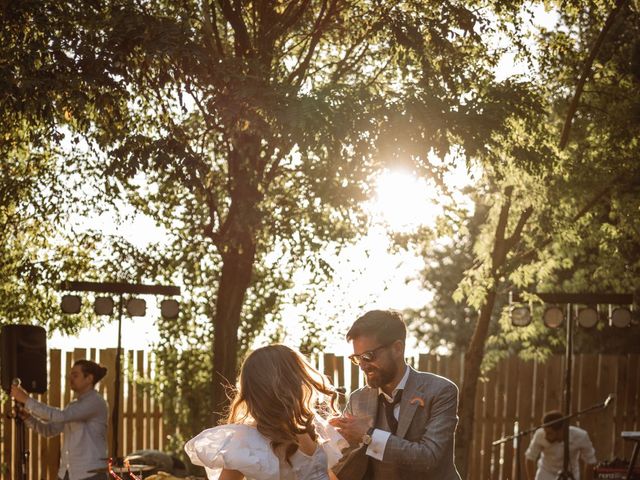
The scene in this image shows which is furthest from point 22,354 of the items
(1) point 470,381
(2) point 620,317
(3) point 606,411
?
(3) point 606,411

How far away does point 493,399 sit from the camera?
53.1 ft

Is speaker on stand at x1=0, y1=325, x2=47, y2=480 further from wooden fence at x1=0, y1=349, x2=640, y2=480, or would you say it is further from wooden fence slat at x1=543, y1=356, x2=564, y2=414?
wooden fence slat at x1=543, y1=356, x2=564, y2=414

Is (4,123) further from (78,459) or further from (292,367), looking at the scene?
(292,367)

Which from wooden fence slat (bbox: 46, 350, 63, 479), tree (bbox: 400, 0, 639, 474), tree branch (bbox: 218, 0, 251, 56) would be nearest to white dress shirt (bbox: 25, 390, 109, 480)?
tree branch (bbox: 218, 0, 251, 56)

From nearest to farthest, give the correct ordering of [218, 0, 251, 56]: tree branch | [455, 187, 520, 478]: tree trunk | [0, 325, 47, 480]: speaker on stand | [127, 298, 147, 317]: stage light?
[0, 325, 47, 480]: speaker on stand
[218, 0, 251, 56]: tree branch
[127, 298, 147, 317]: stage light
[455, 187, 520, 478]: tree trunk

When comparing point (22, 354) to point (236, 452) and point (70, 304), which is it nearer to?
point (70, 304)

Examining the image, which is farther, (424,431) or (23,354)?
(23,354)

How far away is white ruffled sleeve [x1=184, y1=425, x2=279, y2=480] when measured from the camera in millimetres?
3824

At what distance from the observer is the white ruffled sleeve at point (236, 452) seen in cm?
382

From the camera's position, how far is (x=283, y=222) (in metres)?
11.6

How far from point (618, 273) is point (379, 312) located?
12.2m

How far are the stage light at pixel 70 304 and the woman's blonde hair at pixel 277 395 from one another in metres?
8.22

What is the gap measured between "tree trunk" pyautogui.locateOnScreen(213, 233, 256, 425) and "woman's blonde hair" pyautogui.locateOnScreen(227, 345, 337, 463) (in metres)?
7.39

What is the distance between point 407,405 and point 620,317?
32.5 ft
